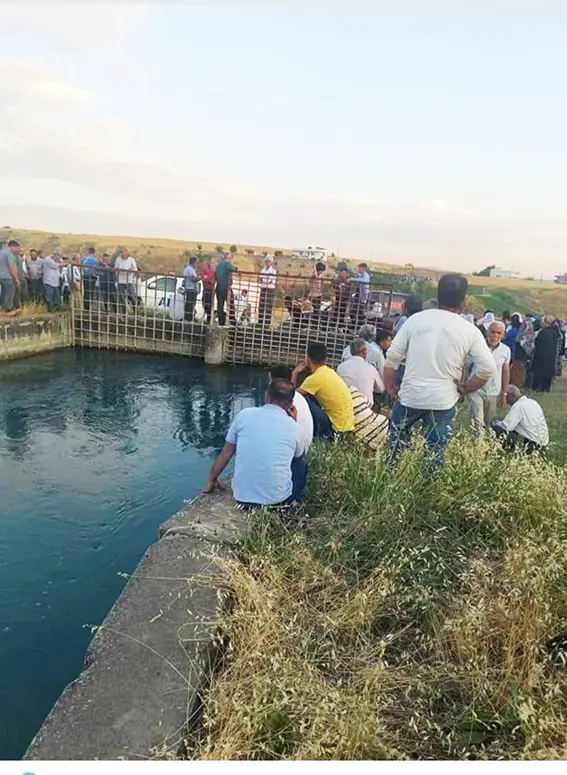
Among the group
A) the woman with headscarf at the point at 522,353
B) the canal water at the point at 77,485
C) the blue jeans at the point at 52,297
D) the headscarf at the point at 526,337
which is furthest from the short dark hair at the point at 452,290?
the blue jeans at the point at 52,297

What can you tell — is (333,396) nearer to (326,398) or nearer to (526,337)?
(326,398)

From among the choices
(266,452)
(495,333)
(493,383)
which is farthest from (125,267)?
(266,452)

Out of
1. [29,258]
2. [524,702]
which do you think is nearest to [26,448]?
[524,702]

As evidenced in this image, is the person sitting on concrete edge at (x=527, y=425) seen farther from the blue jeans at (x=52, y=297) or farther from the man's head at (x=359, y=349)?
the blue jeans at (x=52, y=297)

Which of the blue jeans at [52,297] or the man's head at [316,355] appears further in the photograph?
the blue jeans at [52,297]

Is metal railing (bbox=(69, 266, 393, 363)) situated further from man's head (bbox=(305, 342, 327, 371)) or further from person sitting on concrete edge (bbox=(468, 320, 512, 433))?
man's head (bbox=(305, 342, 327, 371))

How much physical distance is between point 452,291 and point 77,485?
15.6ft

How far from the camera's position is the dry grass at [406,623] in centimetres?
242

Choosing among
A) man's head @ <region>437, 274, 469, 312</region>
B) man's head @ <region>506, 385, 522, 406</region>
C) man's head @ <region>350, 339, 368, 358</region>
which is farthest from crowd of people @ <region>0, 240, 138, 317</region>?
man's head @ <region>437, 274, 469, 312</region>

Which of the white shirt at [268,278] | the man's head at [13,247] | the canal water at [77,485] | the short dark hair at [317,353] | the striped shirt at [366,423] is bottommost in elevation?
the canal water at [77,485]

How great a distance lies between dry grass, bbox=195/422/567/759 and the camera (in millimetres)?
2416

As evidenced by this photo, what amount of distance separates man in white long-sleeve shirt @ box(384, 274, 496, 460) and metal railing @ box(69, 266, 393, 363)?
8680 mm

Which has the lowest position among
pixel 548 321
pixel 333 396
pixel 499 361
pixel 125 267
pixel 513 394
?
pixel 333 396

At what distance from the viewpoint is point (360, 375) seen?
7.23 m
